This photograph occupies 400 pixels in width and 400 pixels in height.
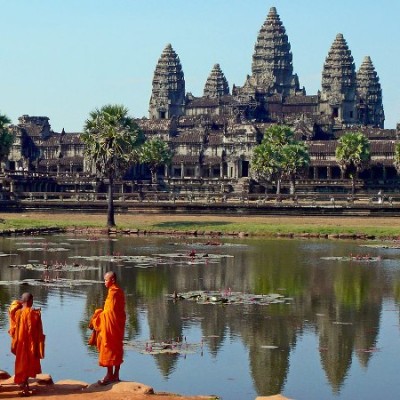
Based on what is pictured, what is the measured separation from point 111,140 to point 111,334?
64.8m

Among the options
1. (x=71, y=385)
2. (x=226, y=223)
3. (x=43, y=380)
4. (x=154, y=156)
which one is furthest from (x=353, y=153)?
(x=71, y=385)

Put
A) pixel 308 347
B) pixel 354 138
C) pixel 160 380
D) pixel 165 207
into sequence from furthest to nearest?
pixel 354 138 → pixel 165 207 → pixel 308 347 → pixel 160 380

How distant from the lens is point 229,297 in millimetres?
43188

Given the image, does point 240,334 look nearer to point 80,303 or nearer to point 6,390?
point 80,303

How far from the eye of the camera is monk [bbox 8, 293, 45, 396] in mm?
24578

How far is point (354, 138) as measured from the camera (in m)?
153

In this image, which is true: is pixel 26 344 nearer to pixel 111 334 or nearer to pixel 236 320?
pixel 111 334

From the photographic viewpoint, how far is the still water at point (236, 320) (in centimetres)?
2895

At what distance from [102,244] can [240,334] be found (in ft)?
128

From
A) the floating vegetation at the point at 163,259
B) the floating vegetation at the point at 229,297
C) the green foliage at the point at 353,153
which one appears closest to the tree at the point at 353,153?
the green foliage at the point at 353,153

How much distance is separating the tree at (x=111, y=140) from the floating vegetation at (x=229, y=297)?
44.9m

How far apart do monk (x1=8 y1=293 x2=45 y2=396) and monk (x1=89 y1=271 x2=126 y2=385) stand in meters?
1.34

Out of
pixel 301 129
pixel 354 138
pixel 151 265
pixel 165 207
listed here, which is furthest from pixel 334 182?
pixel 151 265

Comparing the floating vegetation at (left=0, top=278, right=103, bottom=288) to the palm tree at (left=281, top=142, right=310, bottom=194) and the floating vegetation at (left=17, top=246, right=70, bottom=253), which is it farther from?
the palm tree at (left=281, top=142, right=310, bottom=194)
